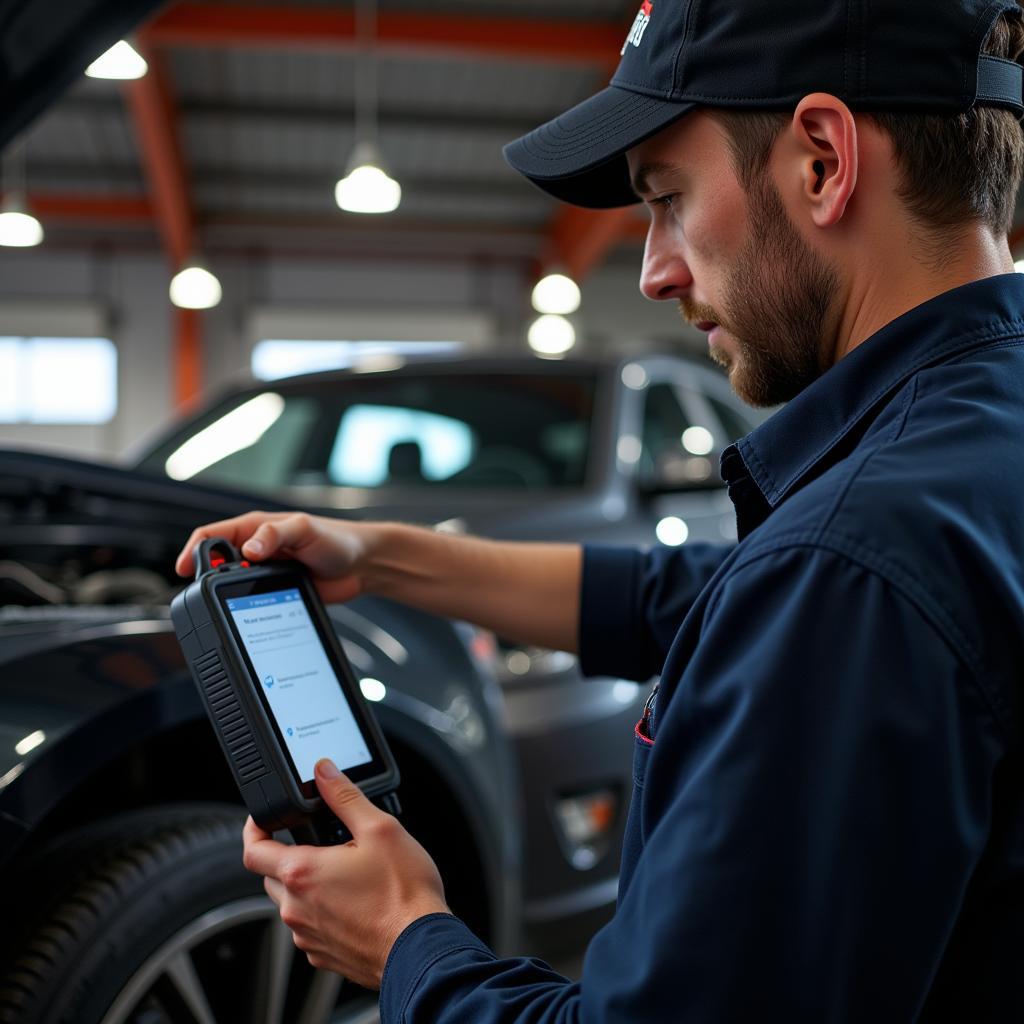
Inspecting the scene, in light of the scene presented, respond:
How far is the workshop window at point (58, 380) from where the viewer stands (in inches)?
596

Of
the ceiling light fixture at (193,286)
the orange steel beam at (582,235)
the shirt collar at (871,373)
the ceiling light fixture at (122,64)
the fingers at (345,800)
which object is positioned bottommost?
the fingers at (345,800)

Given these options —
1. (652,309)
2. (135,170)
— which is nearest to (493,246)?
(652,309)

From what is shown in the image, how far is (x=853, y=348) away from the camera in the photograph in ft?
3.18

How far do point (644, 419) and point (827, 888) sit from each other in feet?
9.43

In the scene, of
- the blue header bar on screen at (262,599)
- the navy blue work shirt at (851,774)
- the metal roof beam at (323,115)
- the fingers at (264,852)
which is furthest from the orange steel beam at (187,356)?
the navy blue work shirt at (851,774)

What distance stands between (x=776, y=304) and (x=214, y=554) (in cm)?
71

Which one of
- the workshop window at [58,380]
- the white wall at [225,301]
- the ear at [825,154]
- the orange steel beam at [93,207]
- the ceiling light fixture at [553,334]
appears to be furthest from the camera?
the white wall at [225,301]

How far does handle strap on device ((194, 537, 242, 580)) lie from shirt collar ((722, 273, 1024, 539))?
24.3 inches

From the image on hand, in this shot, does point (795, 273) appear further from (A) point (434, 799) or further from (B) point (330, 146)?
(B) point (330, 146)

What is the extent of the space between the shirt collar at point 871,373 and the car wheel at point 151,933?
82cm

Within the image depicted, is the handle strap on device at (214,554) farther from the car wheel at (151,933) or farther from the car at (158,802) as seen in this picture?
the car wheel at (151,933)

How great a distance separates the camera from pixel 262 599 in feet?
4.16

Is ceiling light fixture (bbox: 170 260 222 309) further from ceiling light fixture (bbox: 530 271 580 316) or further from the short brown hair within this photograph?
the short brown hair

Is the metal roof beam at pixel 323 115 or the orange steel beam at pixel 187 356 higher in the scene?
the metal roof beam at pixel 323 115
